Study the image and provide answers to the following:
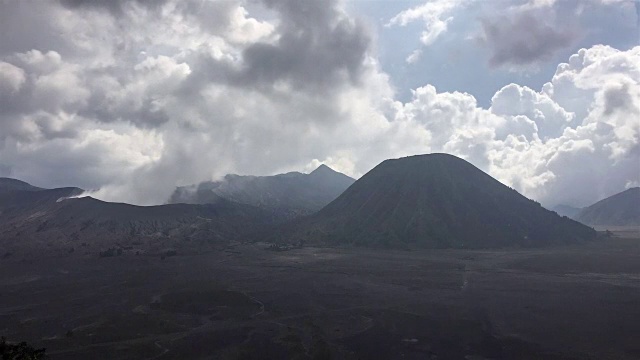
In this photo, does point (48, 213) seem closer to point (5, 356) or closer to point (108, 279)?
point (108, 279)

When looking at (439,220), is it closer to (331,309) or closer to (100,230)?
(331,309)

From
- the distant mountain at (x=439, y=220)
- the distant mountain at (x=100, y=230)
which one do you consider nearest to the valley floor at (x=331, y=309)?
the distant mountain at (x=100, y=230)

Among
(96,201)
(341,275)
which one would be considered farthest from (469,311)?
(96,201)

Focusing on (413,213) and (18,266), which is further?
(413,213)

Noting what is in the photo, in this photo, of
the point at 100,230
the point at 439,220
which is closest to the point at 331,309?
the point at 439,220

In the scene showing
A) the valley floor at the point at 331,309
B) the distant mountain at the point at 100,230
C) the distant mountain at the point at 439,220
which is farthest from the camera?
the distant mountain at the point at 439,220

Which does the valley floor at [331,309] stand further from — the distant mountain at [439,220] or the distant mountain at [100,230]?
the distant mountain at [439,220]
